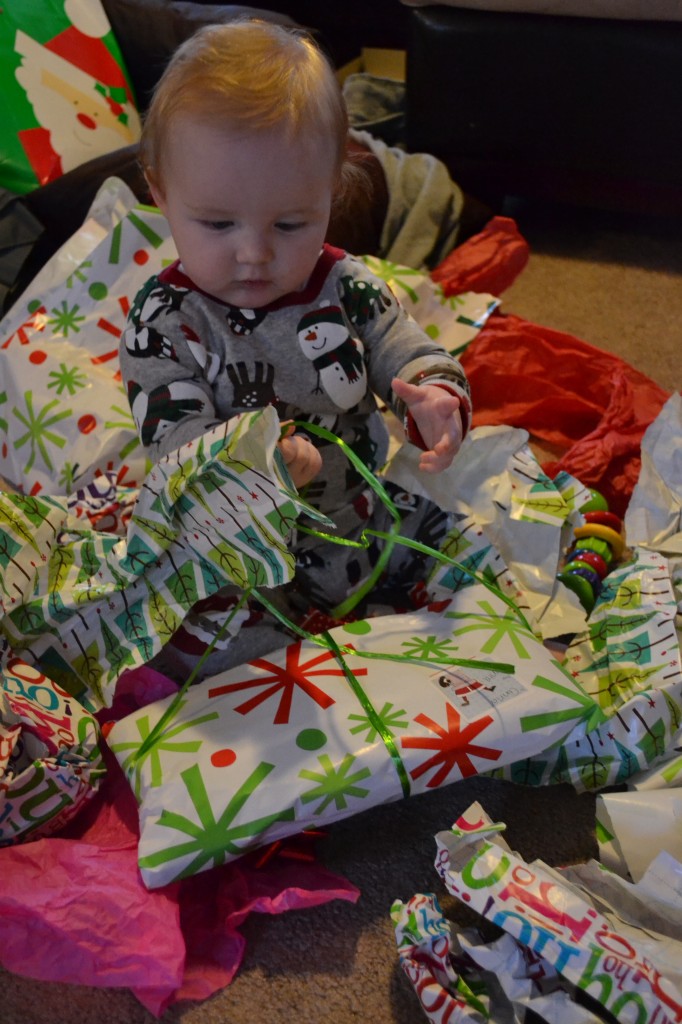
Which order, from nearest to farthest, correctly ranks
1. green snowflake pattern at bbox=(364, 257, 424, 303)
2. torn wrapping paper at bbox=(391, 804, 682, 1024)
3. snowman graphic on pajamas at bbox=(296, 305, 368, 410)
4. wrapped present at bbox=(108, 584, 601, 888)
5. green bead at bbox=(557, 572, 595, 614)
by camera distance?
torn wrapping paper at bbox=(391, 804, 682, 1024)
wrapped present at bbox=(108, 584, 601, 888)
snowman graphic on pajamas at bbox=(296, 305, 368, 410)
green bead at bbox=(557, 572, 595, 614)
green snowflake pattern at bbox=(364, 257, 424, 303)

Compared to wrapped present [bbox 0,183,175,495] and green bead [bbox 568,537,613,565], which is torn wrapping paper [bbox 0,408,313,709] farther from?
green bead [bbox 568,537,613,565]

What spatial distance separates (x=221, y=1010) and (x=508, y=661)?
1.19ft

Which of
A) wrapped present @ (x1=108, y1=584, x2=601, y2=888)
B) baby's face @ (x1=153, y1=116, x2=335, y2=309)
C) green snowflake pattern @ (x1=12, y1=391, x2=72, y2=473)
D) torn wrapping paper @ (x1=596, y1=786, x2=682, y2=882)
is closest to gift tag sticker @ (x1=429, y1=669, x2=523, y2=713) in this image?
wrapped present @ (x1=108, y1=584, x2=601, y2=888)

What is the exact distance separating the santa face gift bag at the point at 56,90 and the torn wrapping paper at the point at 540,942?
110 cm

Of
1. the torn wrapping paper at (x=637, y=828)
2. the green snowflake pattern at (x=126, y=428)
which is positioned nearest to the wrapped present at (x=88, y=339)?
the green snowflake pattern at (x=126, y=428)

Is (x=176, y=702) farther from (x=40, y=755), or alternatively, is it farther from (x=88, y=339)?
(x=88, y=339)

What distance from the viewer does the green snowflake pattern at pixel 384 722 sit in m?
0.71

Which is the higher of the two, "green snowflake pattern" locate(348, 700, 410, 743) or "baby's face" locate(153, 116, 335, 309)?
"baby's face" locate(153, 116, 335, 309)

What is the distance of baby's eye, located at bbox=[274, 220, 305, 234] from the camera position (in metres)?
0.71

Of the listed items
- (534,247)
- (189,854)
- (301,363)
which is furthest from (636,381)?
(189,854)

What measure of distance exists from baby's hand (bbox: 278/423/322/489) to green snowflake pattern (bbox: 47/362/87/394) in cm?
43

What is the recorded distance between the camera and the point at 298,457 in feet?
2.25

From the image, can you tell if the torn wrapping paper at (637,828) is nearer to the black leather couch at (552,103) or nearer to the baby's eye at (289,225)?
the baby's eye at (289,225)

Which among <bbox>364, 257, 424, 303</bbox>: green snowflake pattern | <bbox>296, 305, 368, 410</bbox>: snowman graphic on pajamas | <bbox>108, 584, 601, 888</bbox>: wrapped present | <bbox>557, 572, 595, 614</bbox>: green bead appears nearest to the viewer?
<bbox>108, 584, 601, 888</bbox>: wrapped present
